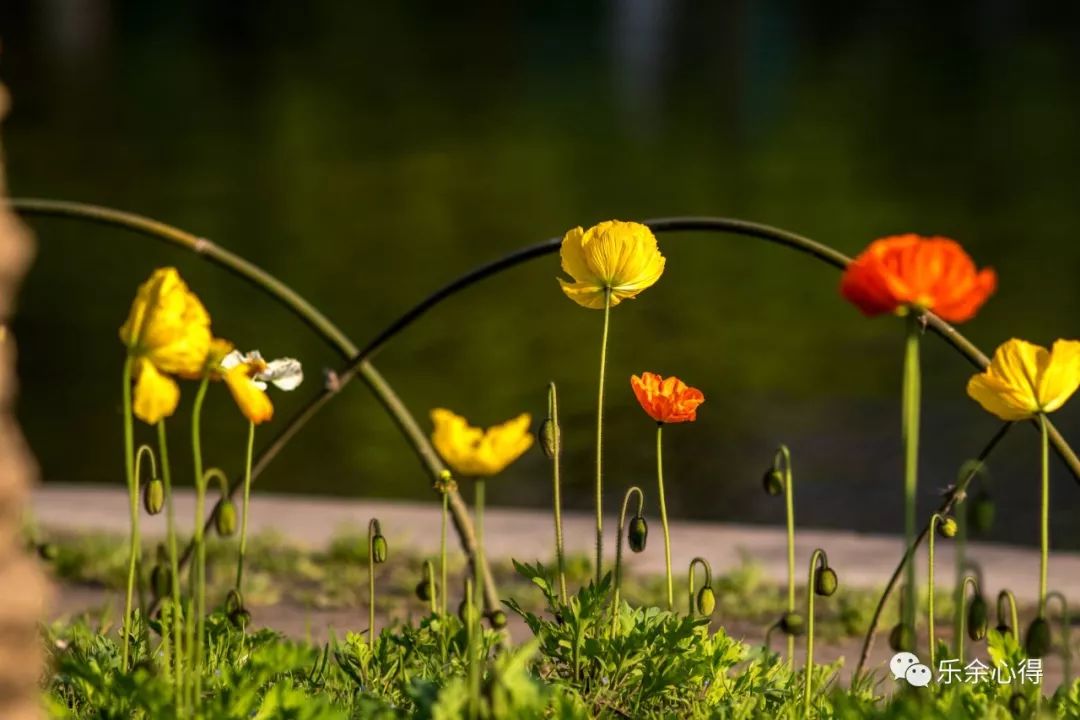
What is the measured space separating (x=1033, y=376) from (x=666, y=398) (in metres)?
0.57

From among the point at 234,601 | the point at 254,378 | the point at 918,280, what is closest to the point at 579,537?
the point at 234,601

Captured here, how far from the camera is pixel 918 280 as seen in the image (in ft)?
7.50

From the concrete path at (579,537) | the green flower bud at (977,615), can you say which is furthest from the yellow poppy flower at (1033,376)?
the concrete path at (579,537)

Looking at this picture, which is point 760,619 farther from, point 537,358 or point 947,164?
point 947,164

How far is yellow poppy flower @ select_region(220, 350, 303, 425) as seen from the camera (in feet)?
8.81

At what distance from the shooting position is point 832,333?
9.38 metres

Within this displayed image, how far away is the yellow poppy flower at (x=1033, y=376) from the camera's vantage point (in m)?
2.62

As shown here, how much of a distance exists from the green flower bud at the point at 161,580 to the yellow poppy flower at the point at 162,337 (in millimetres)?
253

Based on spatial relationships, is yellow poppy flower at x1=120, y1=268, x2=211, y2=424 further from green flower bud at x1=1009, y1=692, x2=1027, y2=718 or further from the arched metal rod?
green flower bud at x1=1009, y1=692, x2=1027, y2=718

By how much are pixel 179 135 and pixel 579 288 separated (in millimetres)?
16854

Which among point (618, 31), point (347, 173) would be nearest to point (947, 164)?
point (347, 173)

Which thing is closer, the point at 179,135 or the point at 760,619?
the point at 760,619

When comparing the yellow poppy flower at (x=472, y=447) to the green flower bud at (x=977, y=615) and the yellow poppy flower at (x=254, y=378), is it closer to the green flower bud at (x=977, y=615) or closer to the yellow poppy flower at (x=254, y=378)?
the yellow poppy flower at (x=254, y=378)

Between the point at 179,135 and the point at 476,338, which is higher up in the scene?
the point at 179,135
